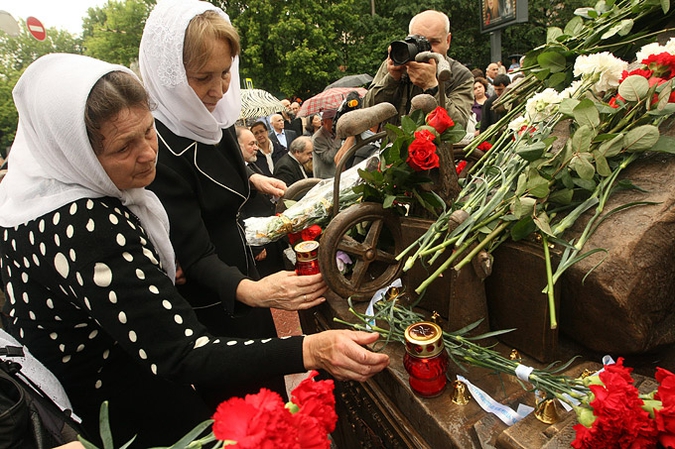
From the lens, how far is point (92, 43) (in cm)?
2677

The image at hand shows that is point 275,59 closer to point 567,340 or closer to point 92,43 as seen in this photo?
point 92,43

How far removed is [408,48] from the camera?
219 cm

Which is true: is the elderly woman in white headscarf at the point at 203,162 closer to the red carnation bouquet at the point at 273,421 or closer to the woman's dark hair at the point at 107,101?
the woman's dark hair at the point at 107,101

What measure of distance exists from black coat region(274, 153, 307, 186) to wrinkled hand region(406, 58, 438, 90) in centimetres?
238

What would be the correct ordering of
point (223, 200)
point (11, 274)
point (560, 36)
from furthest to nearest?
point (560, 36) → point (223, 200) → point (11, 274)

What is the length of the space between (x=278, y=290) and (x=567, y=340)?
37.0 inches

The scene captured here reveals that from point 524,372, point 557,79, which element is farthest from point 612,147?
point 557,79

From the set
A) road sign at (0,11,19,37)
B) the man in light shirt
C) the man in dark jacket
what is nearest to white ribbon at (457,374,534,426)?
the man in dark jacket

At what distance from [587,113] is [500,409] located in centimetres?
85

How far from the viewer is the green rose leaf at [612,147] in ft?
3.65

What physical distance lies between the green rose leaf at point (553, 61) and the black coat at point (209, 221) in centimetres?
Result: 142

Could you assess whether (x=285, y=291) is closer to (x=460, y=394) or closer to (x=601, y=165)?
(x=460, y=394)

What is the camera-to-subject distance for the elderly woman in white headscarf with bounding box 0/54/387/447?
3.26ft

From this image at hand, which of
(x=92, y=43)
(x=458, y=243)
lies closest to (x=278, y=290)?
(x=458, y=243)
